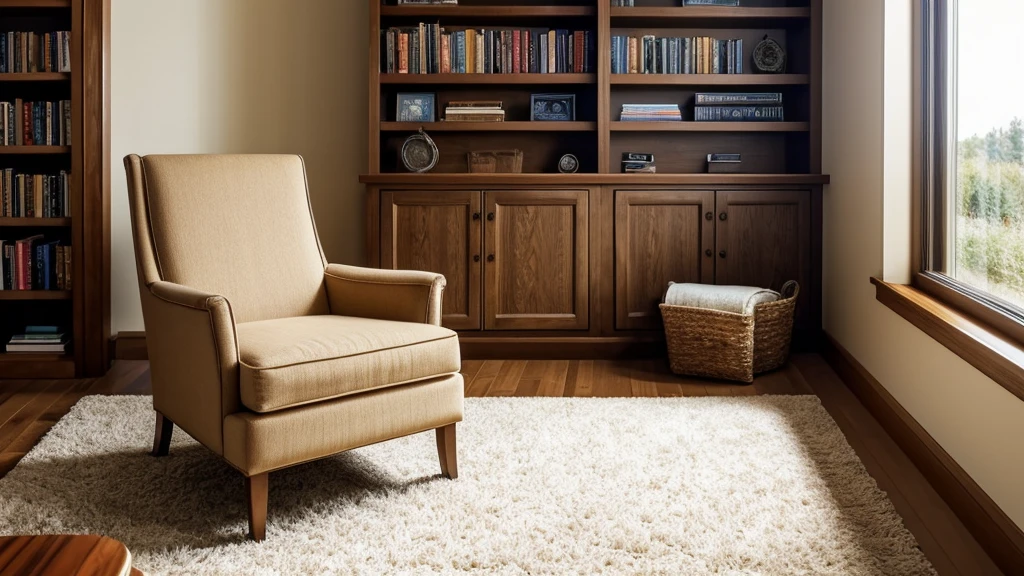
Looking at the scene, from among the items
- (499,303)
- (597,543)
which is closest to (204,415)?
(597,543)

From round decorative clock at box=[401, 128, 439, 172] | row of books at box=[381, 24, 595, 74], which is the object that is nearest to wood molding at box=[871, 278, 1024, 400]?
row of books at box=[381, 24, 595, 74]

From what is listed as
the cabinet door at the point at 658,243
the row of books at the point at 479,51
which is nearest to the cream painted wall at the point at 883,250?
the cabinet door at the point at 658,243

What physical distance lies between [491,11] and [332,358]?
2366 mm

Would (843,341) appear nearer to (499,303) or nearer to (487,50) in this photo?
(499,303)

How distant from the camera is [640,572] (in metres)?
1.84

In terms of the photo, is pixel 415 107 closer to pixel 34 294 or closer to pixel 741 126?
pixel 741 126

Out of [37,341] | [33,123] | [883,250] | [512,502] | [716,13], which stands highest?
[716,13]

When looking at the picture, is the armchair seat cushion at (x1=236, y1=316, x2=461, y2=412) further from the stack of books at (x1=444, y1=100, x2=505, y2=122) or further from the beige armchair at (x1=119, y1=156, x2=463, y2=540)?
the stack of books at (x1=444, y1=100, x2=505, y2=122)

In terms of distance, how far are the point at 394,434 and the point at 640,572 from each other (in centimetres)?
74

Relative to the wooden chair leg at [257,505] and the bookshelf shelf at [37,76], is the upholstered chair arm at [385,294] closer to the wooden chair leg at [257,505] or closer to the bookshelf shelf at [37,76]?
the wooden chair leg at [257,505]

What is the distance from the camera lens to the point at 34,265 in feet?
12.4

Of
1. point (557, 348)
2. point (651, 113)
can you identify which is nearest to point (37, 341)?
point (557, 348)

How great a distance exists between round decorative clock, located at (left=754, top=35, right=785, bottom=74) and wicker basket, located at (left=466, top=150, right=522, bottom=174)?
1199 millimetres

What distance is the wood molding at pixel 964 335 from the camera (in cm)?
187
